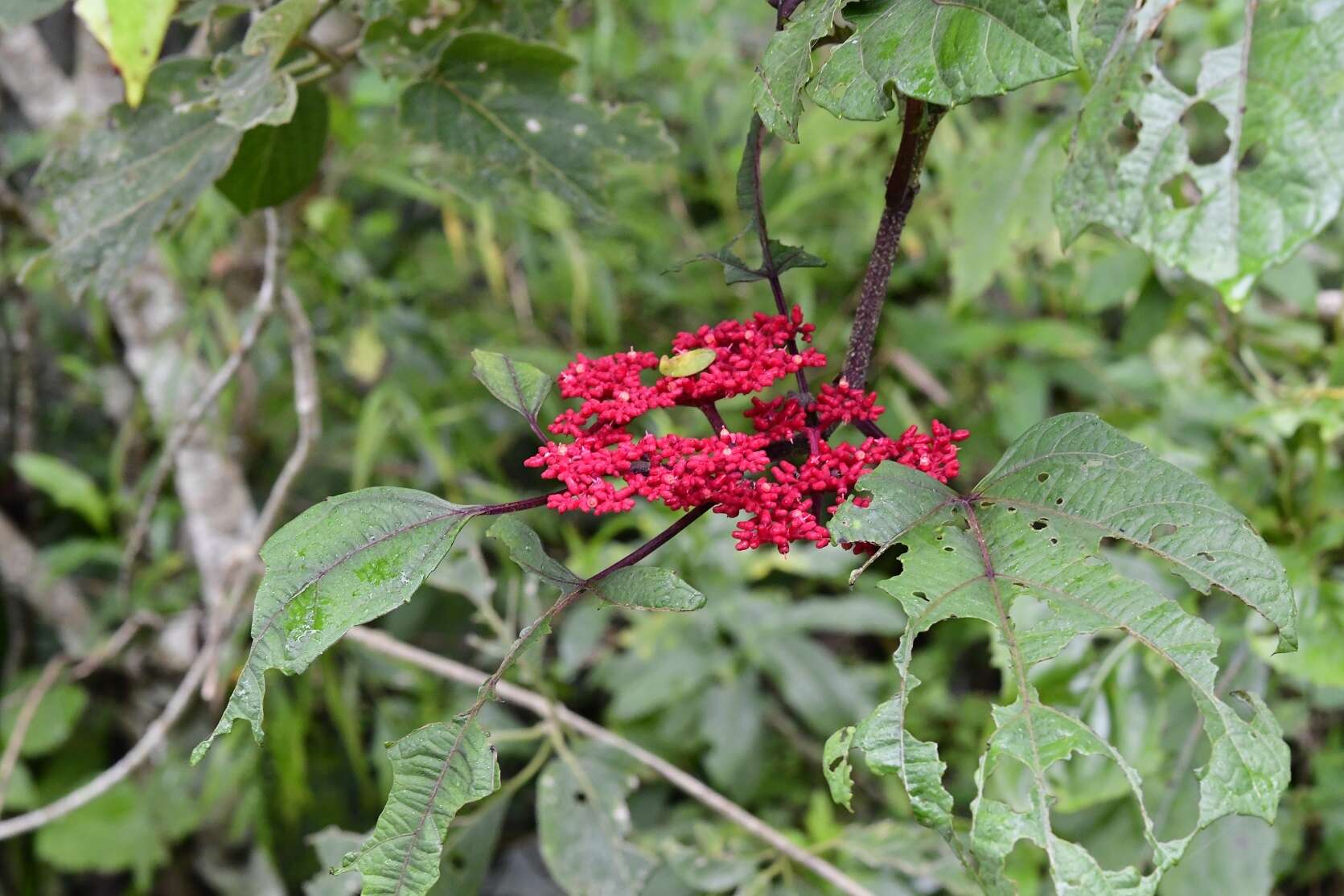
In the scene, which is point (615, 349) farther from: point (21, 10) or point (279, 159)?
point (21, 10)

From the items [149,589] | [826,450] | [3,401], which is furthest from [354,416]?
[826,450]

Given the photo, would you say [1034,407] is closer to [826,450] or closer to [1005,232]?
[1005,232]

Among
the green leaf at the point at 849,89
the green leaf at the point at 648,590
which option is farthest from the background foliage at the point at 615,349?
the green leaf at the point at 648,590

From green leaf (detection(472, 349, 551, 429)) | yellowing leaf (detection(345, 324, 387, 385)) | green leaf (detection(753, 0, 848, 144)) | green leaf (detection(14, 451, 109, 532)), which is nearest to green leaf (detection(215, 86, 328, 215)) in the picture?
green leaf (detection(472, 349, 551, 429))

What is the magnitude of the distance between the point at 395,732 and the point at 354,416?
2.14 feet

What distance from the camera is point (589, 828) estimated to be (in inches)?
39.2

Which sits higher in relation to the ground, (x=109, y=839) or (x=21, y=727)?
(x=21, y=727)

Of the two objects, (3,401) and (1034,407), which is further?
(3,401)

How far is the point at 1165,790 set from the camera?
3.73ft

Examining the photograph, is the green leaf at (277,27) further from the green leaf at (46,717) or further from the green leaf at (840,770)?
the green leaf at (46,717)

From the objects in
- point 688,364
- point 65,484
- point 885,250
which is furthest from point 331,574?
point 65,484

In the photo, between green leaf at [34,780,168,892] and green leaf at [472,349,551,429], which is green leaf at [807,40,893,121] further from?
green leaf at [34,780,168,892]

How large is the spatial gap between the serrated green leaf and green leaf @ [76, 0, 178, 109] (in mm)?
532

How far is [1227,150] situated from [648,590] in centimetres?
30
